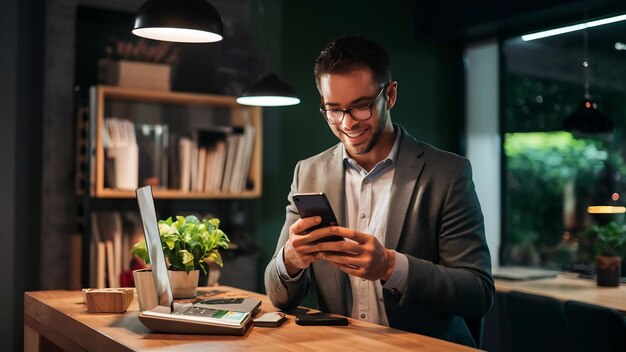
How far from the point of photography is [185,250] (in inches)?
96.6

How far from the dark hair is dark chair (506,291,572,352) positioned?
4.45 feet

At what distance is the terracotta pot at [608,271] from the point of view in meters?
4.00

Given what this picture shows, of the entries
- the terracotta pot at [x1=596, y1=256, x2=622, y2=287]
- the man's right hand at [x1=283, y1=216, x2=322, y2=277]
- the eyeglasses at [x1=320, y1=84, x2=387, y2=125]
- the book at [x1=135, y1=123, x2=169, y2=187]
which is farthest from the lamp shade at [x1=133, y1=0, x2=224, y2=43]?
the terracotta pot at [x1=596, y1=256, x2=622, y2=287]

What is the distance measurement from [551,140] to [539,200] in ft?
1.42

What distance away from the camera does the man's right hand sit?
6.23 feet

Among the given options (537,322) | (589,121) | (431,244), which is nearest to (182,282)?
(431,244)

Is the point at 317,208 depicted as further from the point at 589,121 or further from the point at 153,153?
the point at 589,121

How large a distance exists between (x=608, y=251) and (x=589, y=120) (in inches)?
31.4

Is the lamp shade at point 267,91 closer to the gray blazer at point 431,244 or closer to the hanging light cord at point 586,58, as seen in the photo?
the gray blazer at point 431,244

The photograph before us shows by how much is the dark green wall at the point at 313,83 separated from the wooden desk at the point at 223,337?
9.02ft

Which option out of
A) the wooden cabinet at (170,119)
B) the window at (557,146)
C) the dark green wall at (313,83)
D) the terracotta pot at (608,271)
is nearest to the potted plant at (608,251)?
the terracotta pot at (608,271)

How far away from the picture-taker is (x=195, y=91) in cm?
478

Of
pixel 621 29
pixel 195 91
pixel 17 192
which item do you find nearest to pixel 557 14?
pixel 621 29

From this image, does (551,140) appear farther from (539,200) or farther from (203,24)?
(203,24)
